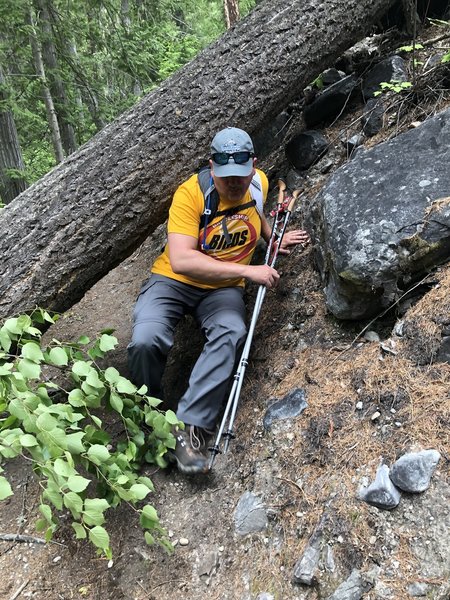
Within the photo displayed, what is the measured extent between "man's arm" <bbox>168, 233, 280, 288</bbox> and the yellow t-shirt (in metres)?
0.09

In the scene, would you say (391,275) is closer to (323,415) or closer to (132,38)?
(323,415)

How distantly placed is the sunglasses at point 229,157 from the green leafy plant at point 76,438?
1.66 metres

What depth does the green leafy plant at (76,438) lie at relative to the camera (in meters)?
2.35

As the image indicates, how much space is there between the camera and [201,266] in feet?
12.8

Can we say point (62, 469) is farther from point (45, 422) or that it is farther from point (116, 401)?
→ point (116, 401)

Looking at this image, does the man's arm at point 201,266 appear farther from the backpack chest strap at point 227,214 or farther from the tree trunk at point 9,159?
the tree trunk at point 9,159

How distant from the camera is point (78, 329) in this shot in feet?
18.1

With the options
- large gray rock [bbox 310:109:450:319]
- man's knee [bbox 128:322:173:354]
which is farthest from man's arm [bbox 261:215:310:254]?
man's knee [bbox 128:322:173:354]

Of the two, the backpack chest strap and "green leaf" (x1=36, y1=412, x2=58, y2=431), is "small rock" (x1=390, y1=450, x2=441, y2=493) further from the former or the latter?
the backpack chest strap

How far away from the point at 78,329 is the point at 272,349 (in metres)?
2.55

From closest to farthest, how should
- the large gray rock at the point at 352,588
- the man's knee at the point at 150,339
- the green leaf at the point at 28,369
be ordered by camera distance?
1. the large gray rock at the point at 352,588
2. the green leaf at the point at 28,369
3. the man's knee at the point at 150,339

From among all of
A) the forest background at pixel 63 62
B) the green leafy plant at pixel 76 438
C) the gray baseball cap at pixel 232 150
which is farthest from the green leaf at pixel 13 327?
the forest background at pixel 63 62

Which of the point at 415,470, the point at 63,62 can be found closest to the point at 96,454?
the point at 415,470

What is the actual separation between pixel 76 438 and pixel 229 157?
2.47 metres
